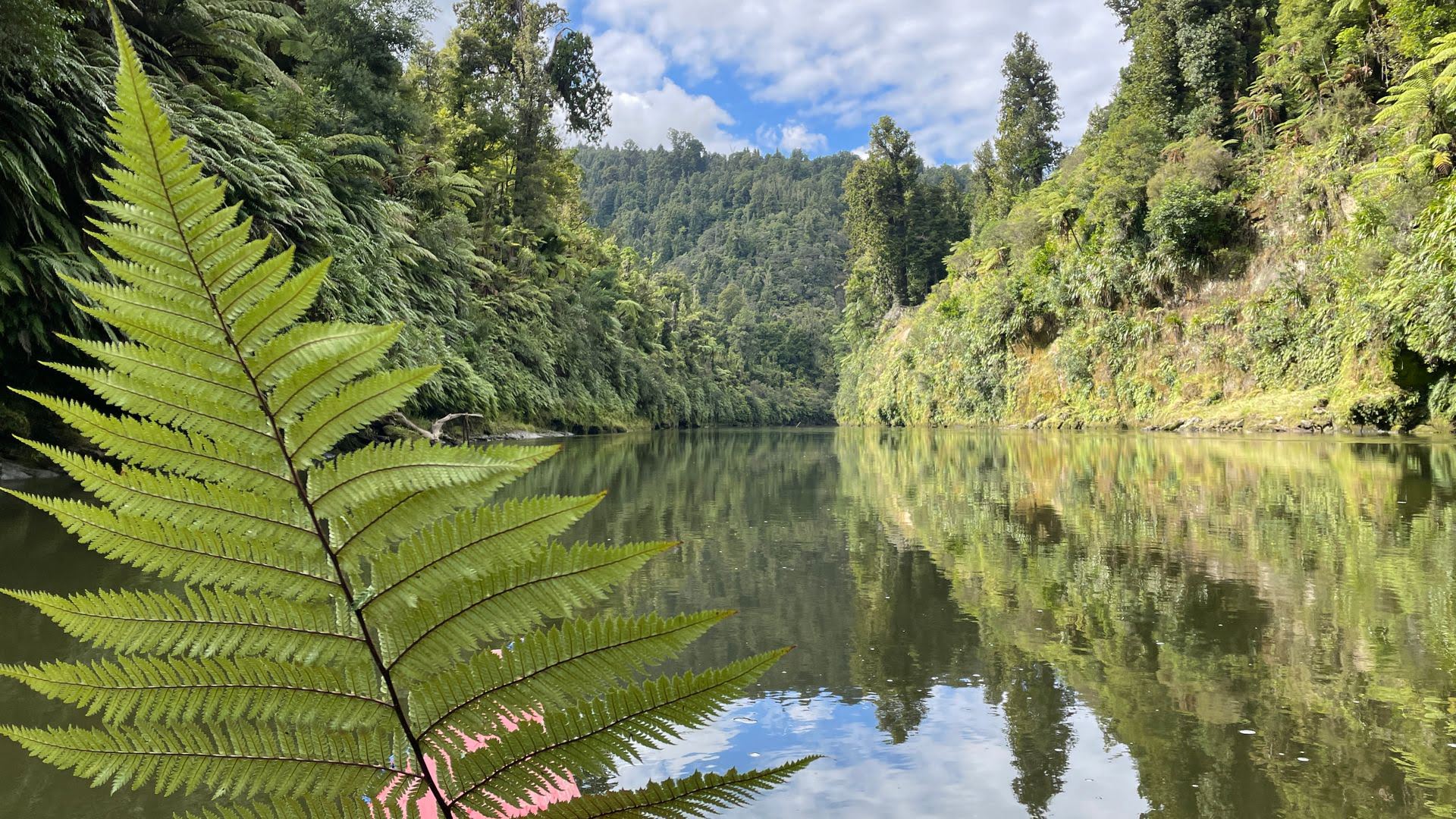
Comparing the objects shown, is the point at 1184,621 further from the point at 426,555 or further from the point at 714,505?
the point at 714,505

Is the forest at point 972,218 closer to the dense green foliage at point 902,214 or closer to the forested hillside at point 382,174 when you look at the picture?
the forested hillside at point 382,174

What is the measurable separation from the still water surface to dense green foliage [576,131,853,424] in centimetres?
3345

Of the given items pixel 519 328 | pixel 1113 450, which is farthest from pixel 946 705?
pixel 519 328

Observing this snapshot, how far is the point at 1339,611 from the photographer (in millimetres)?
4113

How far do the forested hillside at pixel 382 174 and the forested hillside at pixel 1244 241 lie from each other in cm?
1585

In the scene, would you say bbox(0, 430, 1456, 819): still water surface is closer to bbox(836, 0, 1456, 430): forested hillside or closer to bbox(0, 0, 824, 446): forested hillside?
bbox(0, 0, 824, 446): forested hillside

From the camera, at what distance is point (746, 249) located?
3583 inches

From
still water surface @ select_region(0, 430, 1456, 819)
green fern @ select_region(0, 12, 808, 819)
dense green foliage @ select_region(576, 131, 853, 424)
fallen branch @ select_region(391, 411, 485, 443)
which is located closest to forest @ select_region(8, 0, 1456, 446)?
fallen branch @ select_region(391, 411, 485, 443)

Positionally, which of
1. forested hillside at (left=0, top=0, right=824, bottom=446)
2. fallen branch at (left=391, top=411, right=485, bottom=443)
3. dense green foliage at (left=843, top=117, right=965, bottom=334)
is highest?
dense green foliage at (left=843, top=117, right=965, bottom=334)

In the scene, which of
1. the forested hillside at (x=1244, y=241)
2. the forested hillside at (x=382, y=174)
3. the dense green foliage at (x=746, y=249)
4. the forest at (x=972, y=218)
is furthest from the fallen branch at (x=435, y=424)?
the dense green foliage at (x=746, y=249)

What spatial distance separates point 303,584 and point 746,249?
302 feet

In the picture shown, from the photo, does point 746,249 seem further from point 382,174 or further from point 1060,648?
point 1060,648

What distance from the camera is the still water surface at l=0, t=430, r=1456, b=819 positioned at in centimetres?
253

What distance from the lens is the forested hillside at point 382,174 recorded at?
21.7ft
